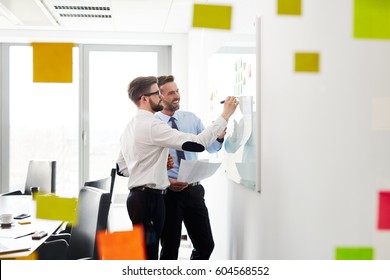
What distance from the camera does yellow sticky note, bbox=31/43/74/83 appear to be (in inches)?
43.1

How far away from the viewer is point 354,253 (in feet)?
2.77

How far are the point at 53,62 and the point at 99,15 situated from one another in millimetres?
2075

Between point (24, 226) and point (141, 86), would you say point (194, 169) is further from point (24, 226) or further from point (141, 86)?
point (24, 226)

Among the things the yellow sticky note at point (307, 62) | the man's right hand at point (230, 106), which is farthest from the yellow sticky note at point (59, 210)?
the yellow sticky note at point (307, 62)

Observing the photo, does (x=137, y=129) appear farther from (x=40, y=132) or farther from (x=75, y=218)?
(x=40, y=132)

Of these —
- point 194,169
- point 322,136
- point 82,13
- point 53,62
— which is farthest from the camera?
point 82,13

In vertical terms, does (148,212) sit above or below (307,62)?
below

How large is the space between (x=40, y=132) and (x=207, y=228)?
7.72 ft

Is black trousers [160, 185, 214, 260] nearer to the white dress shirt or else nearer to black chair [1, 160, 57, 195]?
the white dress shirt

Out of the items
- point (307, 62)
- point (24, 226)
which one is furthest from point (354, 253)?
point (24, 226)

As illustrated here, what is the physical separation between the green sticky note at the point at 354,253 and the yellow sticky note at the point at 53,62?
0.79 m

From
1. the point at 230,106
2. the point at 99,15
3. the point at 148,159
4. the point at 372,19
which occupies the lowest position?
the point at 148,159

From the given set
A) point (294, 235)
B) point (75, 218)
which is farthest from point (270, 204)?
point (75, 218)

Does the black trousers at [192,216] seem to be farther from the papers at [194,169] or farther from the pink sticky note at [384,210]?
the pink sticky note at [384,210]
